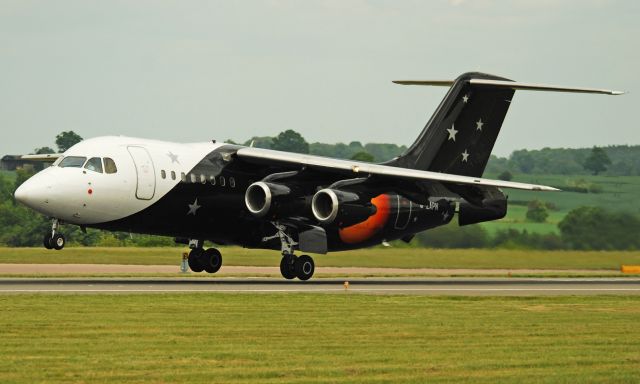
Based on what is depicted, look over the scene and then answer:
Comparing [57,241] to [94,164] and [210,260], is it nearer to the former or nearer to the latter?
[94,164]

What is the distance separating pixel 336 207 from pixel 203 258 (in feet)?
17.3

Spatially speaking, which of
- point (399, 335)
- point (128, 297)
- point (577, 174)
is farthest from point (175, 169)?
point (577, 174)

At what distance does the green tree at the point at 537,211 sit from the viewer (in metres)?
47.3

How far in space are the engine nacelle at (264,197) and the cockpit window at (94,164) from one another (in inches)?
161

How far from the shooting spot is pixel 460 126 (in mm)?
37969

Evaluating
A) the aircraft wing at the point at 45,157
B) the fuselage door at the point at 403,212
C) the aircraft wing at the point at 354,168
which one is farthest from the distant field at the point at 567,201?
the aircraft wing at the point at 45,157


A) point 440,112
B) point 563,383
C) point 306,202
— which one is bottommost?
point 563,383

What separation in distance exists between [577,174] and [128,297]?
130 feet

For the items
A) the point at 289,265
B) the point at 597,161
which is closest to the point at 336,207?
the point at 289,265

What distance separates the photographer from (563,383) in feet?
46.2

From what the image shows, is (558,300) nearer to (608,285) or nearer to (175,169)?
(608,285)

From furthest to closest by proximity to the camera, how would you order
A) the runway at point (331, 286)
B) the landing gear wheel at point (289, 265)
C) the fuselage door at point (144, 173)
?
the landing gear wheel at point (289, 265), the fuselage door at point (144, 173), the runway at point (331, 286)

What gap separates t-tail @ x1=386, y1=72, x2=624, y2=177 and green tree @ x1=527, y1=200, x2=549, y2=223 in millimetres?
9534

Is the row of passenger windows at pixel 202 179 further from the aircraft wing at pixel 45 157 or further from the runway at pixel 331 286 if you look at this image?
the aircraft wing at pixel 45 157
